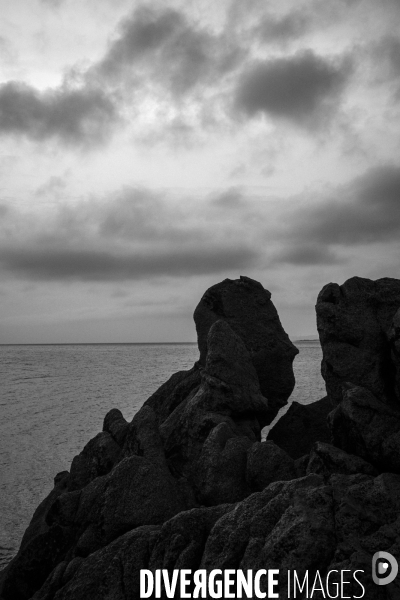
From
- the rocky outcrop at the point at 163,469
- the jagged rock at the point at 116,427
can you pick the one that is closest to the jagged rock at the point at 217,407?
the rocky outcrop at the point at 163,469

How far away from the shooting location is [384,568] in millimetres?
9164

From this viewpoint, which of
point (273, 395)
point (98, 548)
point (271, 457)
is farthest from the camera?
point (273, 395)

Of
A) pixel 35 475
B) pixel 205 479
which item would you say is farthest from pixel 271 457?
pixel 35 475

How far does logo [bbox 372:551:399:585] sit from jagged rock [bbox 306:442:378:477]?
4.81m

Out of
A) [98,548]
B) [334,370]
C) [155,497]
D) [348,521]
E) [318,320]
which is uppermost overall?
[318,320]

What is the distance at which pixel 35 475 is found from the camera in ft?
103

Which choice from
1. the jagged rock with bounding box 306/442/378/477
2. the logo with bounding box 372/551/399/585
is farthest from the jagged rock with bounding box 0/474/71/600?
the logo with bounding box 372/551/399/585

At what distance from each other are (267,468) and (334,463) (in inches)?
90.2

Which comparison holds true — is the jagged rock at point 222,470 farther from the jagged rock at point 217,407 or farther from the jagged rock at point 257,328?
the jagged rock at point 257,328

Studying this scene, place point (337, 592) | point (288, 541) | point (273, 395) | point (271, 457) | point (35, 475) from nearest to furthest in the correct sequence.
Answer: point (337, 592) → point (288, 541) → point (271, 457) → point (273, 395) → point (35, 475)

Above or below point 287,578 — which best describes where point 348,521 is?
above

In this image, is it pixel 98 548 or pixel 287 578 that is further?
pixel 98 548

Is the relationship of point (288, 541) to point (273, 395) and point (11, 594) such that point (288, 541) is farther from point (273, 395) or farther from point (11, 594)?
point (273, 395)

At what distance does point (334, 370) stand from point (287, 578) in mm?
10155
